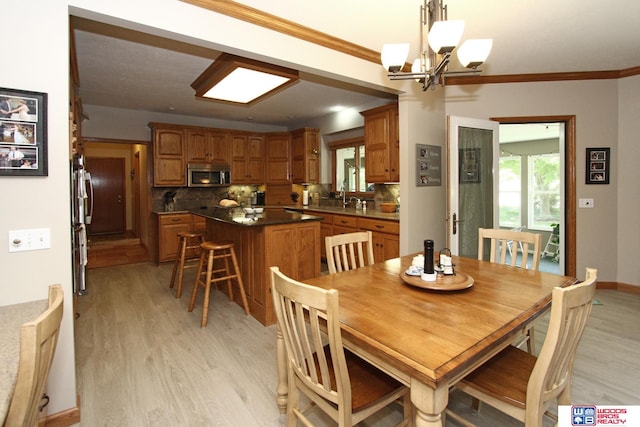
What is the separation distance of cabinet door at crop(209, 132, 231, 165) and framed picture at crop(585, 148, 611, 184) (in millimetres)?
5447

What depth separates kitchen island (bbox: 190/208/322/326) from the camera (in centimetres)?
320

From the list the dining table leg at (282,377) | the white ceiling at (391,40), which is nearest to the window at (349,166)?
the white ceiling at (391,40)

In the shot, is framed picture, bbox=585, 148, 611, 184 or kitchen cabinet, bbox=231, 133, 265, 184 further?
kitchen cabinet, bbox=231, 133, 265, 184

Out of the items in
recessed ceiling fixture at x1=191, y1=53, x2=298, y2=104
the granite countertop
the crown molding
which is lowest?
the granite countertop

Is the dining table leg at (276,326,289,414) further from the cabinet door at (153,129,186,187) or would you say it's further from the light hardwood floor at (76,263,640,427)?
the cabinet door at (153,129,186,187)

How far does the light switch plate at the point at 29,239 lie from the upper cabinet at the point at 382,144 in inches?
147

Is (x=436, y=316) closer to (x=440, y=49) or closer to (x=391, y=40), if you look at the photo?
(x=440, y=49)

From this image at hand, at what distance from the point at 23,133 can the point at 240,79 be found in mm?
1862

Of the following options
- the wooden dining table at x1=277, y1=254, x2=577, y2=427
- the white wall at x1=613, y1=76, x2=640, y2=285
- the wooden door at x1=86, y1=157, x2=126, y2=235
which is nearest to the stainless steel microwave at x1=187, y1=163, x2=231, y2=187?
the wooden door at x1=86, y1=157, x2=126, y2=235

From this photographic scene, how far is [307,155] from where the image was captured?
6309mm

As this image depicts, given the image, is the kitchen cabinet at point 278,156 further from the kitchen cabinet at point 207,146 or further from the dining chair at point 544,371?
the dining chair at point 544,371

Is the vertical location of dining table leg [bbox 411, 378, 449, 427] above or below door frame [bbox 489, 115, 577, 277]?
below

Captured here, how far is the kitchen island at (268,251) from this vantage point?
3201 millimetres

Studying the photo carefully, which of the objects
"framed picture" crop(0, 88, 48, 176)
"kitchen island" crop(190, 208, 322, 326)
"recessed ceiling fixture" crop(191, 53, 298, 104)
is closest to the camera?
"framed picture" crop(0, 88, 48, 176)
